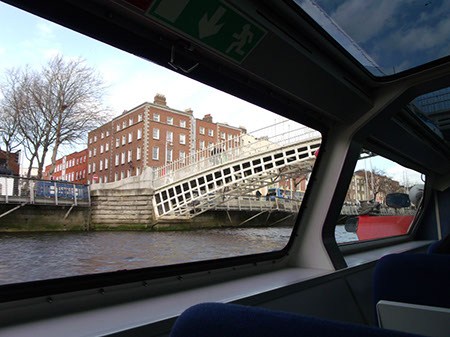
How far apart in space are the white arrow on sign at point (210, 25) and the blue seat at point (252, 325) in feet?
4.24

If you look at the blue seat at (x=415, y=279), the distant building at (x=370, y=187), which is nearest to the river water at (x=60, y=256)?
the blue seat at (x=415, y=279)

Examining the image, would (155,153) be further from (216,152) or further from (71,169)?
(216,152)

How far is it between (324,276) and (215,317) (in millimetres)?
1984

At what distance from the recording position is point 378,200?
4.58 m

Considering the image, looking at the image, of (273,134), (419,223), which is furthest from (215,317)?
(419,223)

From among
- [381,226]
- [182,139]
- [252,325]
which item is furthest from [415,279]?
[381,226]

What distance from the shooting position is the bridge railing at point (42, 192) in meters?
1.40

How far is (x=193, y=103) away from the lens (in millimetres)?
2273

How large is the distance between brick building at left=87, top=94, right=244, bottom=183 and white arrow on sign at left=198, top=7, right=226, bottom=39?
0.73 metres

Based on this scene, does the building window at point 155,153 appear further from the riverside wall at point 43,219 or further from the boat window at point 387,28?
the boat window at point 387,28

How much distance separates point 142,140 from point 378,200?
3.84 m

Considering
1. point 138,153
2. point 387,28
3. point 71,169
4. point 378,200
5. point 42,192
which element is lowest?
point 378,200

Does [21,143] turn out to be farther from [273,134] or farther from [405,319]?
[273,134]

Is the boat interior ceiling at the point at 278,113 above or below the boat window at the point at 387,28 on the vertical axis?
below
